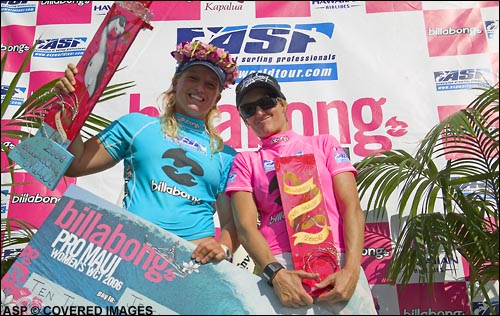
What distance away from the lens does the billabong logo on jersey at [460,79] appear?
3.58 metres

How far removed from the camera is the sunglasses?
6.88 ft

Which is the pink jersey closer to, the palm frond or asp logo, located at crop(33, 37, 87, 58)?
the palm frond

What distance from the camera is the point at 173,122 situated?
83.7 inches

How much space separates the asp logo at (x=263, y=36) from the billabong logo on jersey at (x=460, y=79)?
931 millimetres

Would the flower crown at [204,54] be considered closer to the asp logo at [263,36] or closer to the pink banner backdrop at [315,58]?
the pink banner backdrop at [315,58]

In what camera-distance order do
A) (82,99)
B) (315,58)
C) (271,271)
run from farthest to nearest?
(315,58), (82,99), (271,271)

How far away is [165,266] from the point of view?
64.7 inches

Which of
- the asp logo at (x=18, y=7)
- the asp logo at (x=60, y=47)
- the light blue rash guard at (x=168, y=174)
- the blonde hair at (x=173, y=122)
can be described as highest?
the asp logo at (x=18, y=7)

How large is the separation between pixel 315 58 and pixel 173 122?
6.32ft

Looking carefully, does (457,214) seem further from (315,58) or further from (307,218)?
(315,58)

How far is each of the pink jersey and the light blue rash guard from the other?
0.39 feet

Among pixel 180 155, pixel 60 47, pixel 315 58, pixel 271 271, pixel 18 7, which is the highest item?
pixel 18 7

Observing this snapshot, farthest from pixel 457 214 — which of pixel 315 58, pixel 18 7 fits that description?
pixel 18 7

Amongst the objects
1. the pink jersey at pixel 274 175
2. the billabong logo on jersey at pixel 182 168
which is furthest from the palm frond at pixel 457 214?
the billabong logo on jersey at pixel 182 168
